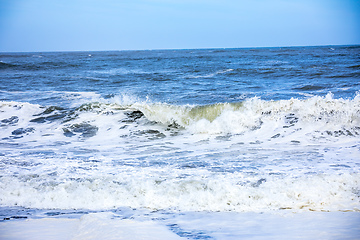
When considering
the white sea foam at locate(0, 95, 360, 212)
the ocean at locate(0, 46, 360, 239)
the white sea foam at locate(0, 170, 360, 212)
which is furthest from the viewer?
the white sea foam at locate(0, 95, 360, 212)

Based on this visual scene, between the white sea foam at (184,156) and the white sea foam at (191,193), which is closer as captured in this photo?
the white sea foam at (191,193)

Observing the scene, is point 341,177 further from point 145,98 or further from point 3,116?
point 3,116

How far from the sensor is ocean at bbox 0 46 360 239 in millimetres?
3529

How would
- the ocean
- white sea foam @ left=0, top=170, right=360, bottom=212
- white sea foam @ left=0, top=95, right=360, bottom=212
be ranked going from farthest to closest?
white sea foam @ left=0, top=95, right=360, bottom=212
white sea foam @ left=0, top=170, right=360, bottom=212
the ocean

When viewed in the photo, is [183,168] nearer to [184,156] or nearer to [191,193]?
[184,156]

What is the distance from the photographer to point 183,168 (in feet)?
18.6

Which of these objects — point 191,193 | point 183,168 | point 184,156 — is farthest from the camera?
point 184,156

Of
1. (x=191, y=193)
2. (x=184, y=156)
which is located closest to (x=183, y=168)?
(x=184, y=156)

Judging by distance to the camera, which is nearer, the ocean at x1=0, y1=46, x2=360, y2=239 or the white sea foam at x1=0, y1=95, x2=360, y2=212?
the ocean at x1=0, y1=46, x2=360, y2=239

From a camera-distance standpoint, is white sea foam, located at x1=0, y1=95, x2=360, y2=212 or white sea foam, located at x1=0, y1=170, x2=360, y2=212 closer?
white sea foam, located at x1=0, y1=170, x2=360, y2=212

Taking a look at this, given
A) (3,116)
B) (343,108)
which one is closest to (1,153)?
(3,116)

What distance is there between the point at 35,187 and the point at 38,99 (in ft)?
30.7

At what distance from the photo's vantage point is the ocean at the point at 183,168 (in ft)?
11.6

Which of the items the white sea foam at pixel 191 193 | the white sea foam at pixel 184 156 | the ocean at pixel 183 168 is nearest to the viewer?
the ocean at pixel 183 168
